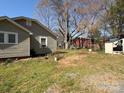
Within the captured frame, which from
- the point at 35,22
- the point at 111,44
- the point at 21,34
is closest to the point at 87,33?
the point at 111,44

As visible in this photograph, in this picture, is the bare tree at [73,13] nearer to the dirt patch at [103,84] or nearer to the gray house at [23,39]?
the gray house at [23,39]

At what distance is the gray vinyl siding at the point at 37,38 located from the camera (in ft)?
75.6

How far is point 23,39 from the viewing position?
20031 mm

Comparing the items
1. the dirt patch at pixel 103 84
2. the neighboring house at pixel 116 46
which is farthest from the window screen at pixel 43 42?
the dirt patch at pixel 103 84

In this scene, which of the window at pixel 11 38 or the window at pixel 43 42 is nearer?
the window at pixel 11 38

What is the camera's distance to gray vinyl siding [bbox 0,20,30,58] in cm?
1798

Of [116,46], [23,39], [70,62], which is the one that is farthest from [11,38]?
[116,46]

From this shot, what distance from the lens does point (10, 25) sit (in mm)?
18688

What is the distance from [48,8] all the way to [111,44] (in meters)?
18.7

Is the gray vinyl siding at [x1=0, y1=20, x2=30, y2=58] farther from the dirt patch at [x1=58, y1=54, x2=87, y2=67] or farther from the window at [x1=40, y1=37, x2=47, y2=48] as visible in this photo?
the dirt patch at [x1=58, y1=54, x2=87, y2=67]

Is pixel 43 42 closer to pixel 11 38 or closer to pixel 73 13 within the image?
pixel 11 38

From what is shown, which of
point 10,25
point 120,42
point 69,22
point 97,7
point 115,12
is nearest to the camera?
point 10,25

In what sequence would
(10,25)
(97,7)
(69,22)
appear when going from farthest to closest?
(69,22) → (97,7) → (10,25)

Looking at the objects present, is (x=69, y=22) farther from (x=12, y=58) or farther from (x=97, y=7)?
(x=12, y=58)
